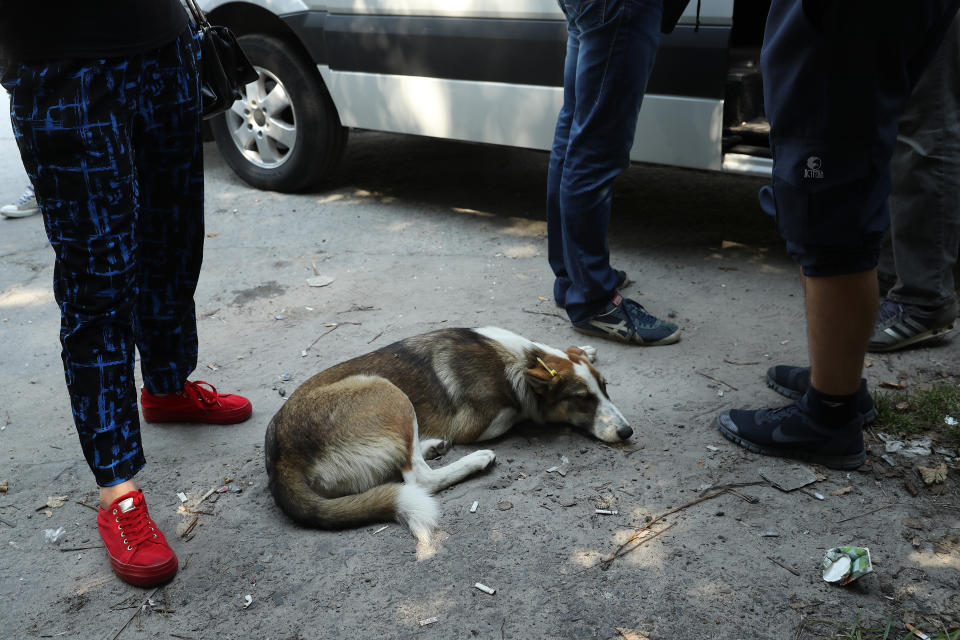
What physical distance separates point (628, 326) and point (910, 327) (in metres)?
1.21

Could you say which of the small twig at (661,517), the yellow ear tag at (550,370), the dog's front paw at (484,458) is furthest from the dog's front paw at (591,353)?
the small twig at (661,517)

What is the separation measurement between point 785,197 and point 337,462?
5.49 feet

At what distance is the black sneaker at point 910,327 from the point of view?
3492mm

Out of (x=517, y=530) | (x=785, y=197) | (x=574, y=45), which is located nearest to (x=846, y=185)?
(x=785, y=197)

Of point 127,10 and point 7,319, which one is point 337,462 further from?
point 7,319

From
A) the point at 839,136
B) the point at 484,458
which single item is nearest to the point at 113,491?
the point at 484,458

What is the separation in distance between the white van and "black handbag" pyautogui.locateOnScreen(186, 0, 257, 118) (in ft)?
6.77

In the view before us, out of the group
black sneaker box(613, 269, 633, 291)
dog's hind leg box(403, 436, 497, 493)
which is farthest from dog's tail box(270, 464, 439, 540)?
black sneaker box(613, 269, 633, 291)

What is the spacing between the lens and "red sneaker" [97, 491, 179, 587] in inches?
95.7

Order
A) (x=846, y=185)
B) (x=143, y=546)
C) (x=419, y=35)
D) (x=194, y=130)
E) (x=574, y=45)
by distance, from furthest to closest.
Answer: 1. (x=419, y=35)
2. (x=574, y=45)
3. (x=194, y=130)
4. (x=143, y=546)
5. (x=846, y=185)

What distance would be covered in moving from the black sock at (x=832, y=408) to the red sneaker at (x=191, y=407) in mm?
2188

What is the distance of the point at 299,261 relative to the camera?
4969 millimetres

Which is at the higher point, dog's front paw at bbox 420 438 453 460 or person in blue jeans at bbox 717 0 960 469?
person in blue jeans at bbox 717 0 960 469

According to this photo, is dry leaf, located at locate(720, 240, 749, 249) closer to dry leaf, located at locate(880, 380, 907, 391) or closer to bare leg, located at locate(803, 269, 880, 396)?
dry leaf, located at locate(880, 380, 907, 391)
